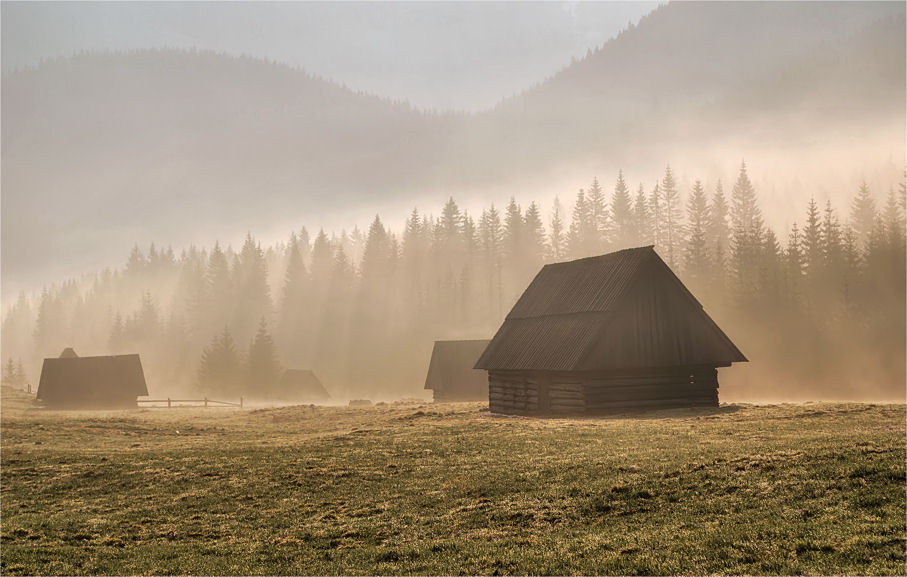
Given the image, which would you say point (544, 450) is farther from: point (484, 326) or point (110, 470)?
point (484, 326)

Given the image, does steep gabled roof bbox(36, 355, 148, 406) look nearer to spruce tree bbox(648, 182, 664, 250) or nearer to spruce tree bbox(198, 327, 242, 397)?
spruce tree bbox(198, 327, 242, 397)

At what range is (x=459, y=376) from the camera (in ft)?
234

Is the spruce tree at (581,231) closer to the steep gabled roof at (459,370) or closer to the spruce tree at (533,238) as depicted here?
the spruce tree at (533,238)

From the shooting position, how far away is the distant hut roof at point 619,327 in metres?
41.4

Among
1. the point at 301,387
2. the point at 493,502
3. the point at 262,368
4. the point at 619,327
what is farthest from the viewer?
the point at 262,368

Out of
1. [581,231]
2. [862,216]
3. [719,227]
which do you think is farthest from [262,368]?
[862,216]

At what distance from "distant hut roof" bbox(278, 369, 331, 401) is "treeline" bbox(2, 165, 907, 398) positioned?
7799mm

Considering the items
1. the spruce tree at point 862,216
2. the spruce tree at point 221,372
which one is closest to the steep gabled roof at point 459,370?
the spruce tree at point 221,372

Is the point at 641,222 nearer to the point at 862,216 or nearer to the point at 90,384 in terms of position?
the point at 862,216

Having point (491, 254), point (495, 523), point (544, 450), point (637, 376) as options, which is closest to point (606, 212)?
point (491, 254)

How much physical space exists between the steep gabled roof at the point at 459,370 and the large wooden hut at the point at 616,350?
23.0 meters

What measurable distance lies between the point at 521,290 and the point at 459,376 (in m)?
66.0

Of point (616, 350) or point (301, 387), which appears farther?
point (301, 387)

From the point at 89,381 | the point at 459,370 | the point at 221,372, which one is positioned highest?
the point at 221,372
